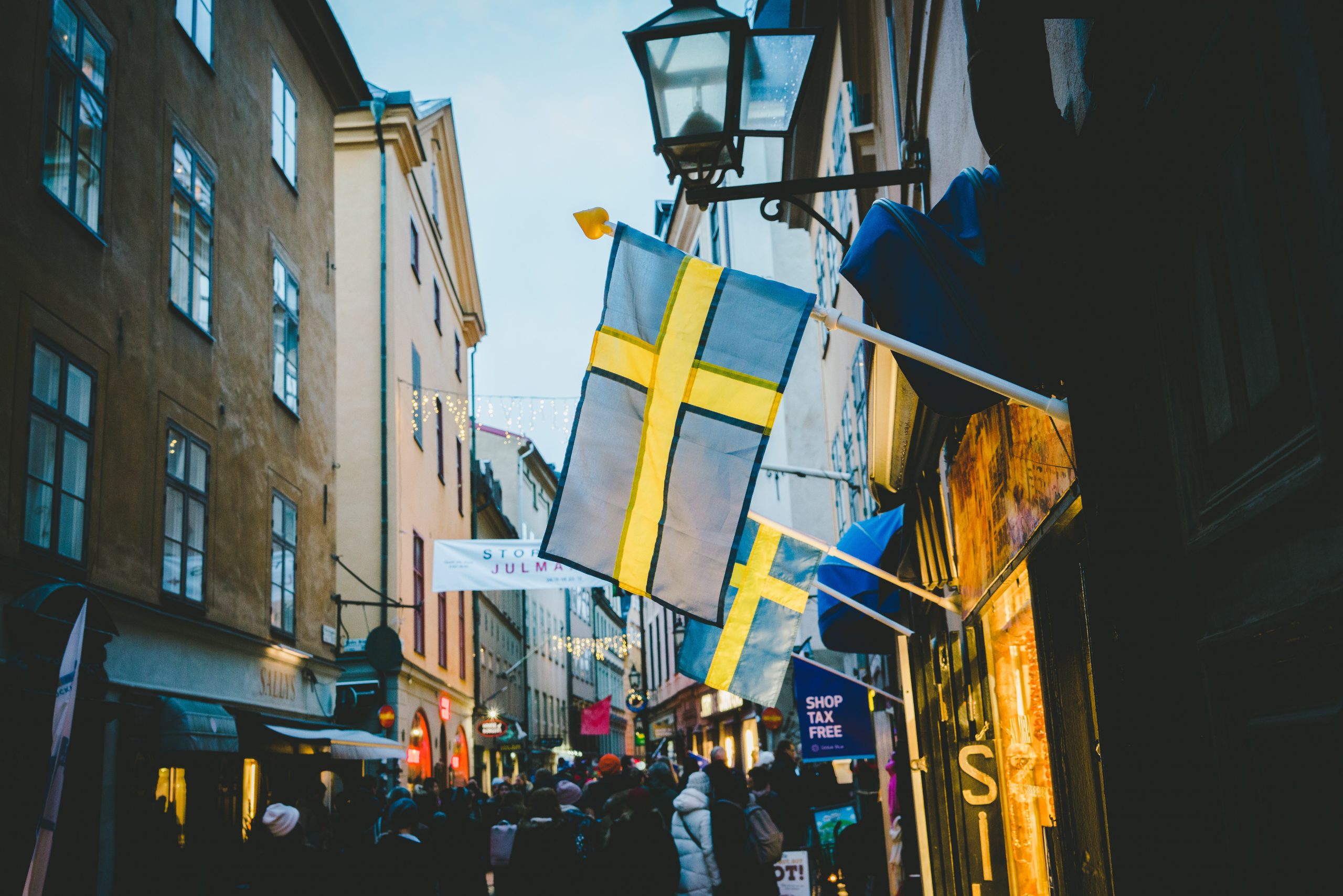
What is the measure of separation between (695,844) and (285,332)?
37.3 feet

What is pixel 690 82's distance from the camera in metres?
5.70

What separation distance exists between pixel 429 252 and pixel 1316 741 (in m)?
30.2

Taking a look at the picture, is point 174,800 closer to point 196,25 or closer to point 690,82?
point 196,25

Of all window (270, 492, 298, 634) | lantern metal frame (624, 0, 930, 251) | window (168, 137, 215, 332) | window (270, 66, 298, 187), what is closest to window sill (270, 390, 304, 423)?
window (270, 492, 298, 634)

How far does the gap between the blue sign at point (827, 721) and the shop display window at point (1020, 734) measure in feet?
24.5

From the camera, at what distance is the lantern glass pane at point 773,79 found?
22.0 ft

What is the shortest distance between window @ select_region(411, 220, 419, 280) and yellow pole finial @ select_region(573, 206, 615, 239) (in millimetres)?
23901

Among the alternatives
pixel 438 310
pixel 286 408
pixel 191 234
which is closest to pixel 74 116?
pixel 191 234

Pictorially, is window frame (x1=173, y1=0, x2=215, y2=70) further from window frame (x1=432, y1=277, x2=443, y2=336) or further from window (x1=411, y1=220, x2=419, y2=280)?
window frame (x1=432, y1=277, x2=443, y2=336)

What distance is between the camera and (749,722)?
28.8 metres

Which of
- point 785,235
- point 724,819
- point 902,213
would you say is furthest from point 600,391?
point 785,235

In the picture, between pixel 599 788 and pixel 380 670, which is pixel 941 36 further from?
pixel 380 670

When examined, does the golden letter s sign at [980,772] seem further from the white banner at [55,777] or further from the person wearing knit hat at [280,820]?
A: the person wearing knit hat at [280,820]

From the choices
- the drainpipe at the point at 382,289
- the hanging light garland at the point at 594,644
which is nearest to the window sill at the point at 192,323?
the drainpipe at the point at 382,289
